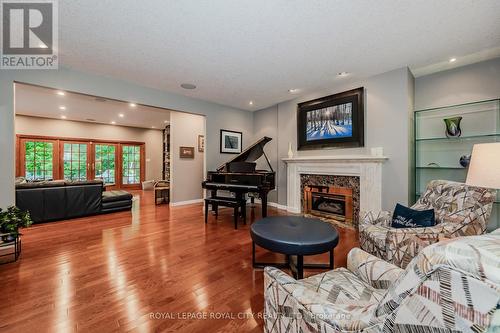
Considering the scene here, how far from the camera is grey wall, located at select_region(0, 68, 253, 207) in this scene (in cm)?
284

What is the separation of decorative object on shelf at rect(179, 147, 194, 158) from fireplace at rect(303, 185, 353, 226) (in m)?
3.28

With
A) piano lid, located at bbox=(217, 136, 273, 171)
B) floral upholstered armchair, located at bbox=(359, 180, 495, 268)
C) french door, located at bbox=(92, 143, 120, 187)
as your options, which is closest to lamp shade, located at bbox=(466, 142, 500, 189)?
floral upholstered armchair, located at bbox=(359, 180, 495, 268)

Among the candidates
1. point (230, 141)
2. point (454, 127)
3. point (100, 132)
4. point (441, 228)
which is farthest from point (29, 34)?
point (100, 132)

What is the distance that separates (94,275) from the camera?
6.94 ft

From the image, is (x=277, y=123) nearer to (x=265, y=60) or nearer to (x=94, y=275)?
(x=265, y=60)

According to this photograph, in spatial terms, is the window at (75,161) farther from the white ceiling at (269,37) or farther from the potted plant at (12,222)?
the potted plant at (12,222)

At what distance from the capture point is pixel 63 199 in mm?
4074

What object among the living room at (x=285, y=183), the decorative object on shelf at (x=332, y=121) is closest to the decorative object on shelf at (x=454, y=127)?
the living room at (x=285, y=183)

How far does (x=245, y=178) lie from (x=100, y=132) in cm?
747

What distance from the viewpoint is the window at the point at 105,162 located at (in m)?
8.46

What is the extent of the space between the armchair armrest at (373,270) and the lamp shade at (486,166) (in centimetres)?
89

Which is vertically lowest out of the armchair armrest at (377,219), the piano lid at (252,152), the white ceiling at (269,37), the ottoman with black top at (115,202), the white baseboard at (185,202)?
the white baseboard at (185,202)

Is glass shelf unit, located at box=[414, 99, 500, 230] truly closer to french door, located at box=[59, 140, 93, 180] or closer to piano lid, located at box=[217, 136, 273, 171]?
piano lid, located at box=[217, 136, 273, 171]

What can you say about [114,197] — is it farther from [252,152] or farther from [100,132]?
[100,132]
